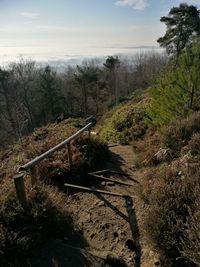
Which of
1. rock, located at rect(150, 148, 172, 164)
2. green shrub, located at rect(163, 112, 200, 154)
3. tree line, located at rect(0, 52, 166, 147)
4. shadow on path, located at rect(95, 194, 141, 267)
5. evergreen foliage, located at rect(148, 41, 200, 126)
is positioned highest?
evergreen foliage, located at rect(148, 41, 200, 126)

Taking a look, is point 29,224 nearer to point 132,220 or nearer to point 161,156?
point 132,220

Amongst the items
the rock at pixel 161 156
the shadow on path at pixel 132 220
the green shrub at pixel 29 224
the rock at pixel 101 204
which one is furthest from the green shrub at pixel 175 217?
the rock at pixel 161 156

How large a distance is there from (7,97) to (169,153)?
120 ft

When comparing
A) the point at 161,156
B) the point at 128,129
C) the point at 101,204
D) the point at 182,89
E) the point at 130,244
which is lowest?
the point at 128,129

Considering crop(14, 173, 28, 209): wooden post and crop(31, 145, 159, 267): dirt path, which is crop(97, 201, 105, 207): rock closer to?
crop(31, 145, 159, 267): dirt path

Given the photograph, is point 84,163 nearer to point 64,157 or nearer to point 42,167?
point 64,157

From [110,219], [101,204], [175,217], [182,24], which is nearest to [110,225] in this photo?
[110,219]

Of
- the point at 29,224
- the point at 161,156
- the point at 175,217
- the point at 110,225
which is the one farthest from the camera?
the point at 161,156

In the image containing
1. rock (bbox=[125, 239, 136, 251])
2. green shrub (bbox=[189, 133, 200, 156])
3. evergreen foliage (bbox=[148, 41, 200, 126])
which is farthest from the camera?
evergreen foliage (bbox=[148, 41, 200, 126])

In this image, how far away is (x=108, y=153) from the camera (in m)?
9.08

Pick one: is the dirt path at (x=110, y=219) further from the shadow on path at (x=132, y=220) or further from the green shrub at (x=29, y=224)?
the green shrub at (x=29, y=224)

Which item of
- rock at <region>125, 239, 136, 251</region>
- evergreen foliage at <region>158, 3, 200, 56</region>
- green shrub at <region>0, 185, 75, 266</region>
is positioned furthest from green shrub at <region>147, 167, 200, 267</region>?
evergreen foliage at <region>158, 3, 200, 56</region>

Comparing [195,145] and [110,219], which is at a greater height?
[195,145]

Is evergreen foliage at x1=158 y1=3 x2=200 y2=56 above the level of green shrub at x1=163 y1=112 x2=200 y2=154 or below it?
above
